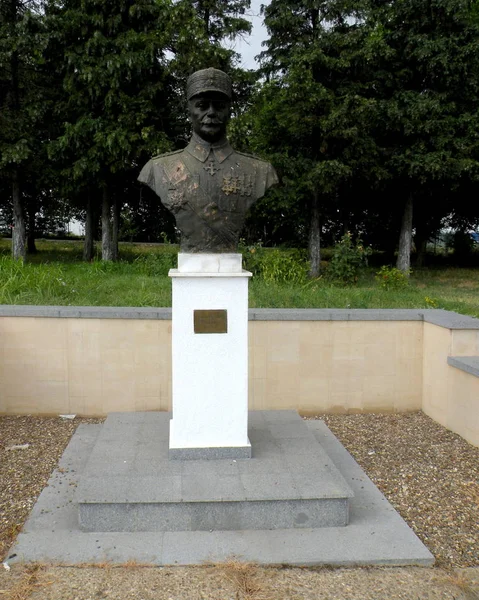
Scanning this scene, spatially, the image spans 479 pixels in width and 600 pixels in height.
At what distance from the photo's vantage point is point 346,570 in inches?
112

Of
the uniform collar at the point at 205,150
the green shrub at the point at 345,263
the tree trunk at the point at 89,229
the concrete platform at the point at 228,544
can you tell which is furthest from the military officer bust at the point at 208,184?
the tree trunk at the point at 89,229

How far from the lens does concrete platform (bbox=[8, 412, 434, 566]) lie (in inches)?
114

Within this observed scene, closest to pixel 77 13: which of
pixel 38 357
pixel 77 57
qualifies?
pixel 77 57

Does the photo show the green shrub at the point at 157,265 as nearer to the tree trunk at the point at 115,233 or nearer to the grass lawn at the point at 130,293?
the grass lawn at the point at 130,293

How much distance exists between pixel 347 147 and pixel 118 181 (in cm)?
611

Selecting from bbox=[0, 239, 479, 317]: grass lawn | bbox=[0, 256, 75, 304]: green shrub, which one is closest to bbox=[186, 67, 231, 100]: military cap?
bbox=[0, 239, 479, 317]: grass lawn

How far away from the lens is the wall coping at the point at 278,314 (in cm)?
519

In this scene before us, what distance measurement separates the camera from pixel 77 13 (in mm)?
12320

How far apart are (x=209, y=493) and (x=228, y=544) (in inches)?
11.7

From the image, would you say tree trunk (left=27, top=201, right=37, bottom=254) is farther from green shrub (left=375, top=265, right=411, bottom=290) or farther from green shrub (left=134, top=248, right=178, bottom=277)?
green shrub (left=375, top=265, right=411, bottom=290)

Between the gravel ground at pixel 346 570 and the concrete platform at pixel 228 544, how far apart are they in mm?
72

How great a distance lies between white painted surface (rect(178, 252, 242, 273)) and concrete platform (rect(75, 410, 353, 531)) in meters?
1.25

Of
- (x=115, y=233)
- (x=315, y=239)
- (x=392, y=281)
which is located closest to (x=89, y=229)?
(x=115, y=233)

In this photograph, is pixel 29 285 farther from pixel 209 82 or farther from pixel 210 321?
pixel 209 82
